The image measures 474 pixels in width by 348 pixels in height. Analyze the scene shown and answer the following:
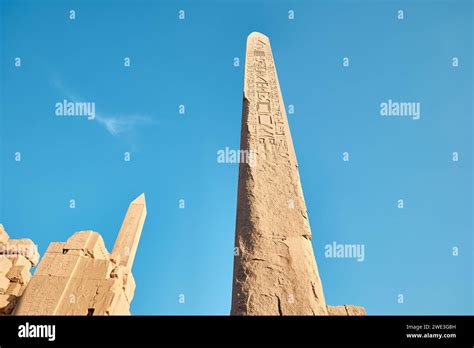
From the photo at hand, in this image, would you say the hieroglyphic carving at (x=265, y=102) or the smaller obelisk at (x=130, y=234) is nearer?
the hieroglyphic carving at (x=265, y=102)

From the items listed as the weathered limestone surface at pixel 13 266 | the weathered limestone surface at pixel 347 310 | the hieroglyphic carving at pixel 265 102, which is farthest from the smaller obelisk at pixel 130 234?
the weathered limestone surface at pixel 347 310

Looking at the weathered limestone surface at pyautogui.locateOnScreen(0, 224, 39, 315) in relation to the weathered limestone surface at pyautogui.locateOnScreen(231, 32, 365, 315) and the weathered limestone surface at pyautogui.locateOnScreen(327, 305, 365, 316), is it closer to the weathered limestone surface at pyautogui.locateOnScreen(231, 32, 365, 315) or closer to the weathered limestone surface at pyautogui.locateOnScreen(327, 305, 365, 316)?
the weathered limestone surface at pyautogui.locateOnScreen(231, 32, 365, 315)

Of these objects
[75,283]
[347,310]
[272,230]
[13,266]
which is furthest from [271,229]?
[13,266]

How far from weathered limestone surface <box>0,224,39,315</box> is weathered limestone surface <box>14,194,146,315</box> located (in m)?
0.91

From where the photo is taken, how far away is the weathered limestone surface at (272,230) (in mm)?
3199

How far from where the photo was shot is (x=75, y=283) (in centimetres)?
533

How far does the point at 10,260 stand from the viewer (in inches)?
274

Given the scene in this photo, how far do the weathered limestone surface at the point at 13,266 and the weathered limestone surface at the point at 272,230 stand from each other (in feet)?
14.0

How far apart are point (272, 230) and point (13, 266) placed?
18.5 feet
